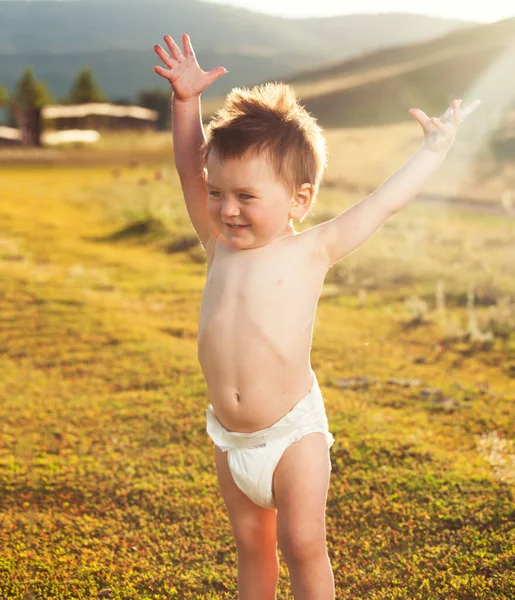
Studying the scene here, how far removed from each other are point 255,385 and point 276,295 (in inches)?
9.9

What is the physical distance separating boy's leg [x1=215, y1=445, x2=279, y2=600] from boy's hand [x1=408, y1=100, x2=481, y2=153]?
41.5 inches

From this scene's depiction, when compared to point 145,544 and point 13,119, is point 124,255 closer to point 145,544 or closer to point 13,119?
point 145,544

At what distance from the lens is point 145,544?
2.68 m

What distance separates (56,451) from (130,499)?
2.01ft

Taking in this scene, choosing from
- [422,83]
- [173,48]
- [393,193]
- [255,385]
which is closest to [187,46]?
[173,48]

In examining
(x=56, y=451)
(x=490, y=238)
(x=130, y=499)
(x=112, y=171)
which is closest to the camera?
(x=130, y=499)

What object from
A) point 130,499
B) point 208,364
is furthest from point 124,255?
point 208,364

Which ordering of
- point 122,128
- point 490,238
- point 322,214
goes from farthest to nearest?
point 122,128 < point 322,214 < point 490,238

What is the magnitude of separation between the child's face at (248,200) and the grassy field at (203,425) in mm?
1266

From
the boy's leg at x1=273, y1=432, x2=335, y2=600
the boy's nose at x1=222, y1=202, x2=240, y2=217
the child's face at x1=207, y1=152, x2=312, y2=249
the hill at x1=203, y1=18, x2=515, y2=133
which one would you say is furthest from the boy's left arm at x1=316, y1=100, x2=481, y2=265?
the hill at x1=203, y1=18, x2=515, y2=133

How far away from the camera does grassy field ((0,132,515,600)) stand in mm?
2537

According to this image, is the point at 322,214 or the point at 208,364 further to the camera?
the point at 322,214

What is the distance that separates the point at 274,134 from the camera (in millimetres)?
1872

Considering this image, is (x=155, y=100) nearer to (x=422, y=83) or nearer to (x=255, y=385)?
(x=422, y=83)
